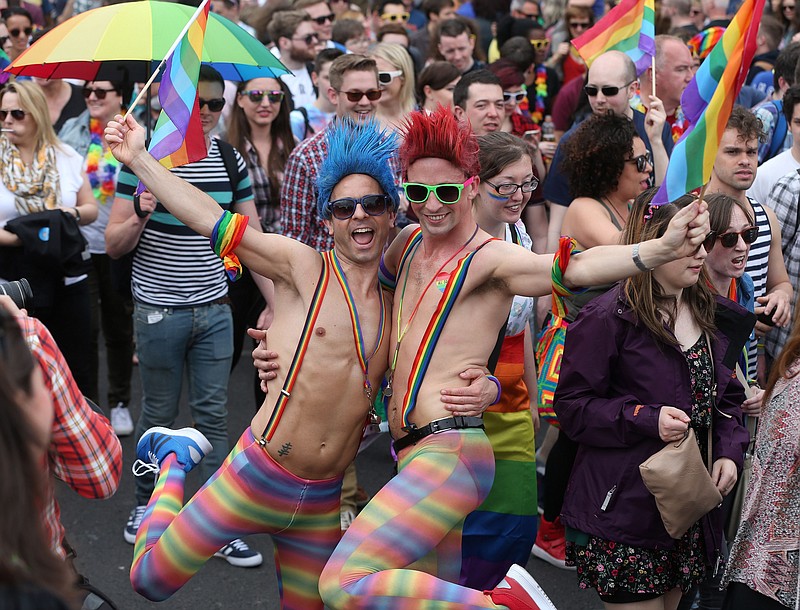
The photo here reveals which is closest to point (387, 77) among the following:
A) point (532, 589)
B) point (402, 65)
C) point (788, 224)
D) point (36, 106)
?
point (402, 65)

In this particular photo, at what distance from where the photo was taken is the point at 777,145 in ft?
21.7

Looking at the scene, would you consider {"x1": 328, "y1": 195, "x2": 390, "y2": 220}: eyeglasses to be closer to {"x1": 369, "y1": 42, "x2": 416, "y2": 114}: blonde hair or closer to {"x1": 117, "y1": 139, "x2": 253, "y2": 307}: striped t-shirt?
{"x1": 117, "y1": 139, "x2": 253, "y2": 307}: striped t-shirt

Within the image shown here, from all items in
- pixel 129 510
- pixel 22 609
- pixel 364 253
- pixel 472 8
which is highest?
pixel 22 609

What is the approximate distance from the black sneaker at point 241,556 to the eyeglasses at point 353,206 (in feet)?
7.13

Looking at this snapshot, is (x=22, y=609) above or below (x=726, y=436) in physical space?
above

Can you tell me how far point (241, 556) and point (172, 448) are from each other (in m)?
1.50

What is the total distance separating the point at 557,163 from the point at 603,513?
98.0 inches

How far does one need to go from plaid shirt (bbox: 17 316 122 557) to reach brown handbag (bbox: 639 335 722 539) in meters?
1.79

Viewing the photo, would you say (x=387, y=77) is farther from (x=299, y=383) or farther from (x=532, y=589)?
(x=532, y=589)

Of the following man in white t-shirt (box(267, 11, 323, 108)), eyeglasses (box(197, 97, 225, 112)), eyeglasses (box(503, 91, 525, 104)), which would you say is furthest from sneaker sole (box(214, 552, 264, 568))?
man in white t-shirt (box(267, 11, 323, 108))

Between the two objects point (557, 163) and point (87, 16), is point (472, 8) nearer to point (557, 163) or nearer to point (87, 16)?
point (557, 163)

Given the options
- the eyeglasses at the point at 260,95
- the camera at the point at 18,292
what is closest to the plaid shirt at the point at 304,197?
the eyeglasses at the point at 260,95

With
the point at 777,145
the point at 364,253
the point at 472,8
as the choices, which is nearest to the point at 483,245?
the point at 364,253

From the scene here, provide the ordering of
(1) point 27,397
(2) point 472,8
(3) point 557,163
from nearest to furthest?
(1) point 27,397, (3) point 557,163, (2) point 472,8
